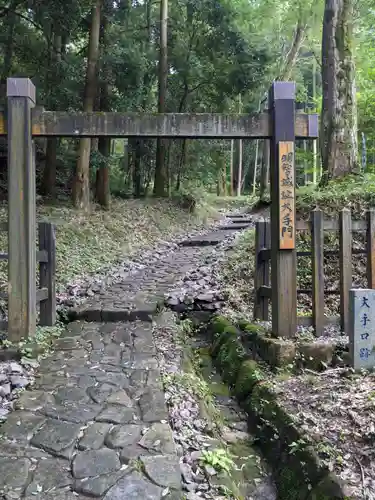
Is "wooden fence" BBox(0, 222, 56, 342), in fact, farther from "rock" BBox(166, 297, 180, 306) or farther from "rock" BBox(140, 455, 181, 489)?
"rock" BBox(140, 455, 181, 489)

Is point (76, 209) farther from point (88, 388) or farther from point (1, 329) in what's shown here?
point (88, 388)

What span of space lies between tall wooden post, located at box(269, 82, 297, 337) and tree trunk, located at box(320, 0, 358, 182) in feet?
16.9

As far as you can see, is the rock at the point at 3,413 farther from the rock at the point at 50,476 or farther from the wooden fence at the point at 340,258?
the wooden fence at the point at 340,258

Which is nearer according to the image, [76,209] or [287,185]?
[287,185]

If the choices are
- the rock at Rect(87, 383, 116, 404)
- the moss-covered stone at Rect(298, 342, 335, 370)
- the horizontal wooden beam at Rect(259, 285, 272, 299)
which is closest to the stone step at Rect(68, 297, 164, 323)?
the horizontal wooden beam at Rect(259, 285, 272, 299)

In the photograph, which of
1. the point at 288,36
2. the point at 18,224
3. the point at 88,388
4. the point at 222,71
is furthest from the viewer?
the point at 288,36

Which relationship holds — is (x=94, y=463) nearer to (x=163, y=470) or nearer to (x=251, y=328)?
(x=163, y=470)

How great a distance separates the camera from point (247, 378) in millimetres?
5094

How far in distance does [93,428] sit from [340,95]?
9387mm

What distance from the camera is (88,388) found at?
4574 mm

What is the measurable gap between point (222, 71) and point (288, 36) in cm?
662

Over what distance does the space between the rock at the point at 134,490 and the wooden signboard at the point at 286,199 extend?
3397mm

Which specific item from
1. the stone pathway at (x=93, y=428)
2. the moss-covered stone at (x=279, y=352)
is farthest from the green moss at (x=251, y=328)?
the stone pathway at (x=93, y=428)

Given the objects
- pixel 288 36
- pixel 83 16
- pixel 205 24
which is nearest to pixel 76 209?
pixel 83 16
